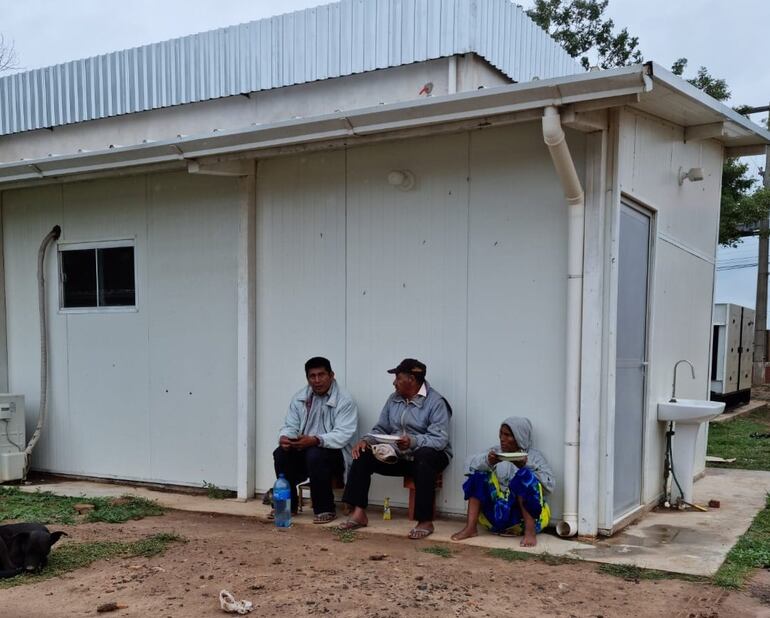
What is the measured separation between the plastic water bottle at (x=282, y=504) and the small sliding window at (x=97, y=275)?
8.51ft

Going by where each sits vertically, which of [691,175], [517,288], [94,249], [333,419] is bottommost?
[333,419]

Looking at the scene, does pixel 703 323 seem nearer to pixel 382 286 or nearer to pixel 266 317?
pixel 382 286

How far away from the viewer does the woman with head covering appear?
181 inches

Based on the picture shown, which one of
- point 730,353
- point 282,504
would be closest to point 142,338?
point 282,504

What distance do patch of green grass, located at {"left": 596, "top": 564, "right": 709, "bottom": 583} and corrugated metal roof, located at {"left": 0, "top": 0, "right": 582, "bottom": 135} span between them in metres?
4.20

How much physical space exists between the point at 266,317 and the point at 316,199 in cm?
108

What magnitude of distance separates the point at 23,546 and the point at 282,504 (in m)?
1.70

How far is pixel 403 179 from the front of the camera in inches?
212

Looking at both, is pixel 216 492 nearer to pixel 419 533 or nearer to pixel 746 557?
pixel 419 533

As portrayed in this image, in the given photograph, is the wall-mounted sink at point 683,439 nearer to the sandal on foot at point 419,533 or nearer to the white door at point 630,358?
the white door at point 630,358

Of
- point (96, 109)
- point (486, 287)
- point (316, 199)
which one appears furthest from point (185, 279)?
point (96, 109)

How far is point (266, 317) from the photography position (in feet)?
19.8

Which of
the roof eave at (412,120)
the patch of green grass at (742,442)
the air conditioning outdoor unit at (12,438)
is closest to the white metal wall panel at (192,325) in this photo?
the roof eave at (412,120)

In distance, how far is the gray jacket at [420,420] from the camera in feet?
16.3
